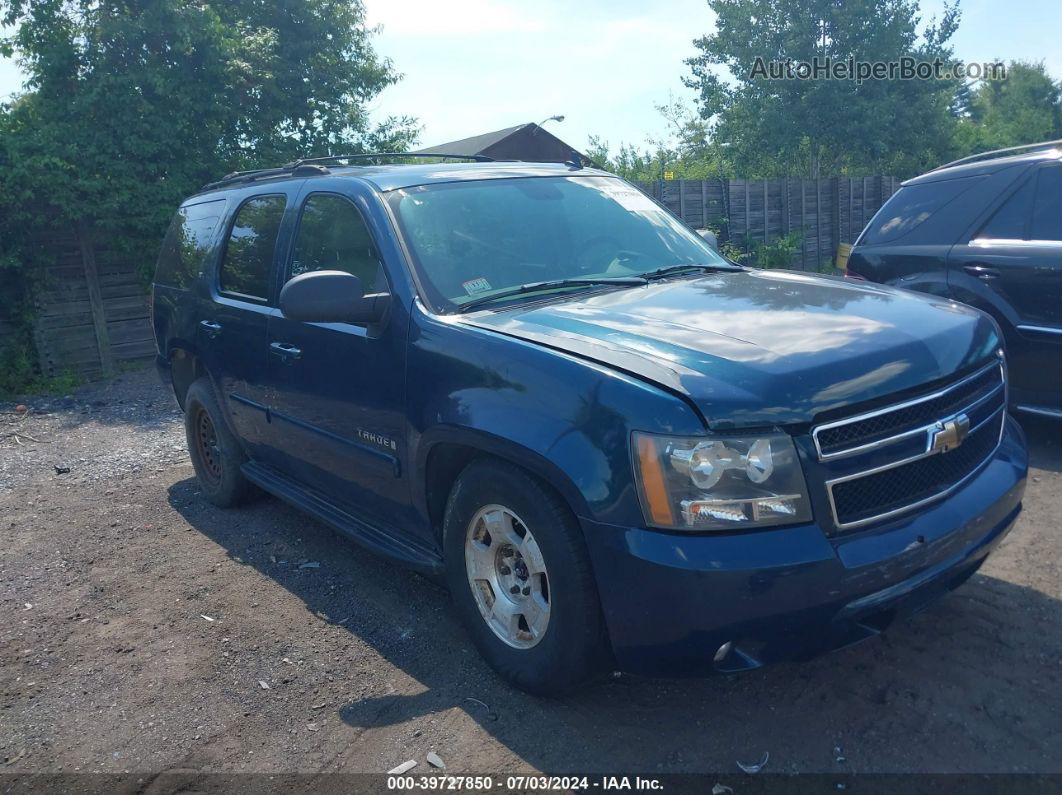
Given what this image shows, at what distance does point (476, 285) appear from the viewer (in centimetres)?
370

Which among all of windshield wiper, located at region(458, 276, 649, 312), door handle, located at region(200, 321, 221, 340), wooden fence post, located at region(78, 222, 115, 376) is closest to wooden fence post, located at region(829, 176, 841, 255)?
wooden fence post, located at region(78, 222, 115, 376)

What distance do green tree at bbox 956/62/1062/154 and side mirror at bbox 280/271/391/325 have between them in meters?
39.5

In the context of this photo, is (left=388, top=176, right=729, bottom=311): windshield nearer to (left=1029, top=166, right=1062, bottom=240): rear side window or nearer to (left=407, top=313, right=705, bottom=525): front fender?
(left=407, top=313, right=705, bottom=525): front fender

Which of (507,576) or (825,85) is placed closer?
(507,576)

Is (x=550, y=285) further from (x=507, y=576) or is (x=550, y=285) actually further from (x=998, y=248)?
(x=998, y=248)

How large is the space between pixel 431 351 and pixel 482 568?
0.86 metres

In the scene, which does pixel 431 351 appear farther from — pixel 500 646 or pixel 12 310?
pixel 12 310

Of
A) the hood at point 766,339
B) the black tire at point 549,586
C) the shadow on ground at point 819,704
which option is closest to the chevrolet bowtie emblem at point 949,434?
the hood at point 766,339

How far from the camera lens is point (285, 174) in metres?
5.04

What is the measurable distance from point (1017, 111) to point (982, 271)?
188 ft

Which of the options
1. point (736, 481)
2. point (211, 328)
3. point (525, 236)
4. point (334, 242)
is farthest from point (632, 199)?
point (211, 328)

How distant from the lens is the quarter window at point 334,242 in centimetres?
392

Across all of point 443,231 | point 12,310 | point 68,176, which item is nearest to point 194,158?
point 68,176

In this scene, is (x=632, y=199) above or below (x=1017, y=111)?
below
